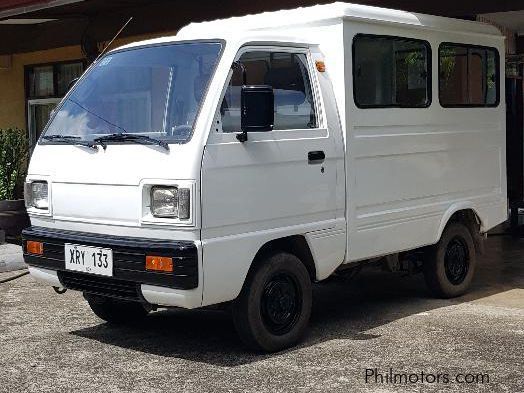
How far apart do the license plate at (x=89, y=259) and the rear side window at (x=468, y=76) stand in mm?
3149

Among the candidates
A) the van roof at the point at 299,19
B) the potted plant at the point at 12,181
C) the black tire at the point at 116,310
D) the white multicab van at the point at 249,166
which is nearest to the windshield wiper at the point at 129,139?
the white multicab van at the point at 249,166

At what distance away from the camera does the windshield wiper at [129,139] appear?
16.4 ft

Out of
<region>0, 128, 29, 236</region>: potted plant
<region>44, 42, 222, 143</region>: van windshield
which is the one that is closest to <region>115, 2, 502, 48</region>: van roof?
<region>44, 42, 222, 143</region>: van windshield

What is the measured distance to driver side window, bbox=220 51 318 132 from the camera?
5430 millimetres

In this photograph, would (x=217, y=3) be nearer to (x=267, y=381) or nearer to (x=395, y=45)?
(x=395, y=45)

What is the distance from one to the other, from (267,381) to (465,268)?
2988mm

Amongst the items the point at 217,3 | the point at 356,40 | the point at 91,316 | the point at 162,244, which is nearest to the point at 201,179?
the point at 162,244

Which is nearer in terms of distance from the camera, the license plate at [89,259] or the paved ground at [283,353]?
the paved ground at [283,353]

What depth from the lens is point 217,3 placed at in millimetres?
10562

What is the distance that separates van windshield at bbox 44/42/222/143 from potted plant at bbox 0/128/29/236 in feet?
14.8

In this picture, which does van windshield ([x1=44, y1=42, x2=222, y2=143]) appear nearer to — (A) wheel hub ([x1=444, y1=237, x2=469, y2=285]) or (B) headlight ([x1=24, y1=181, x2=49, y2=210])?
(B) headlight ([x1=24, y1=181, x2=49, y2=210])

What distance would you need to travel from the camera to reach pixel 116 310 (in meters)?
6.23

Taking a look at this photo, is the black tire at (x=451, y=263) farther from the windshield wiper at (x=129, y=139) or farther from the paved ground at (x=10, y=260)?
the paved ground at (x=10, y=260)
